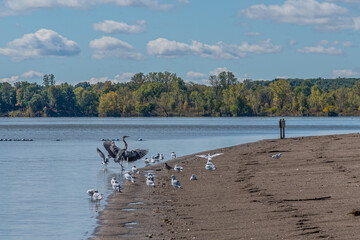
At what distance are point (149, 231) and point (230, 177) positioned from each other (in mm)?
9336

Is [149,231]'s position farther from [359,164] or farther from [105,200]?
[359,164]

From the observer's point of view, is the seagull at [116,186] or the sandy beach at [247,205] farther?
the seagull at [116,186]

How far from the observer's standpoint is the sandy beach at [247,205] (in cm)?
1155

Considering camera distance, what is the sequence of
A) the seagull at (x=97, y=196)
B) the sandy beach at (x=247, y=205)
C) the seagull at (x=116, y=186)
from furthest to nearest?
the seagull at (x=116, y=186) → the seagull at (x=97, y=196) → the sandy beach at (x=247, y=205)

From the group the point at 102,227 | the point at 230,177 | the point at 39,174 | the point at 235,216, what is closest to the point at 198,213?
the point at 235,216

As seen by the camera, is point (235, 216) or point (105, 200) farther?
point (105, 200)

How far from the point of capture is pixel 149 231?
41.5 ft

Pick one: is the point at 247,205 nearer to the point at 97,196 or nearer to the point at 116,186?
the point at 97,196

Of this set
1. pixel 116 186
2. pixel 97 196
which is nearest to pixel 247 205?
pixel 97 196

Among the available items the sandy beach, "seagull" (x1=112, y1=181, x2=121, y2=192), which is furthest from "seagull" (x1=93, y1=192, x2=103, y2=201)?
"seagull" (x1=112, y1=181, x2=121, y2=192)

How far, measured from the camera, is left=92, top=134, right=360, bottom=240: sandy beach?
37.9ft

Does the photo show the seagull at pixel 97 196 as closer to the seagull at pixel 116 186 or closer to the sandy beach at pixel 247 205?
the sandy beach at pixel 247 205

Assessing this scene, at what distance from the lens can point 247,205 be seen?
14656 mm

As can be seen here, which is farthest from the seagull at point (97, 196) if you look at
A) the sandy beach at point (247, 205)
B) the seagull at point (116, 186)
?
the seagull at point (116, 186)
